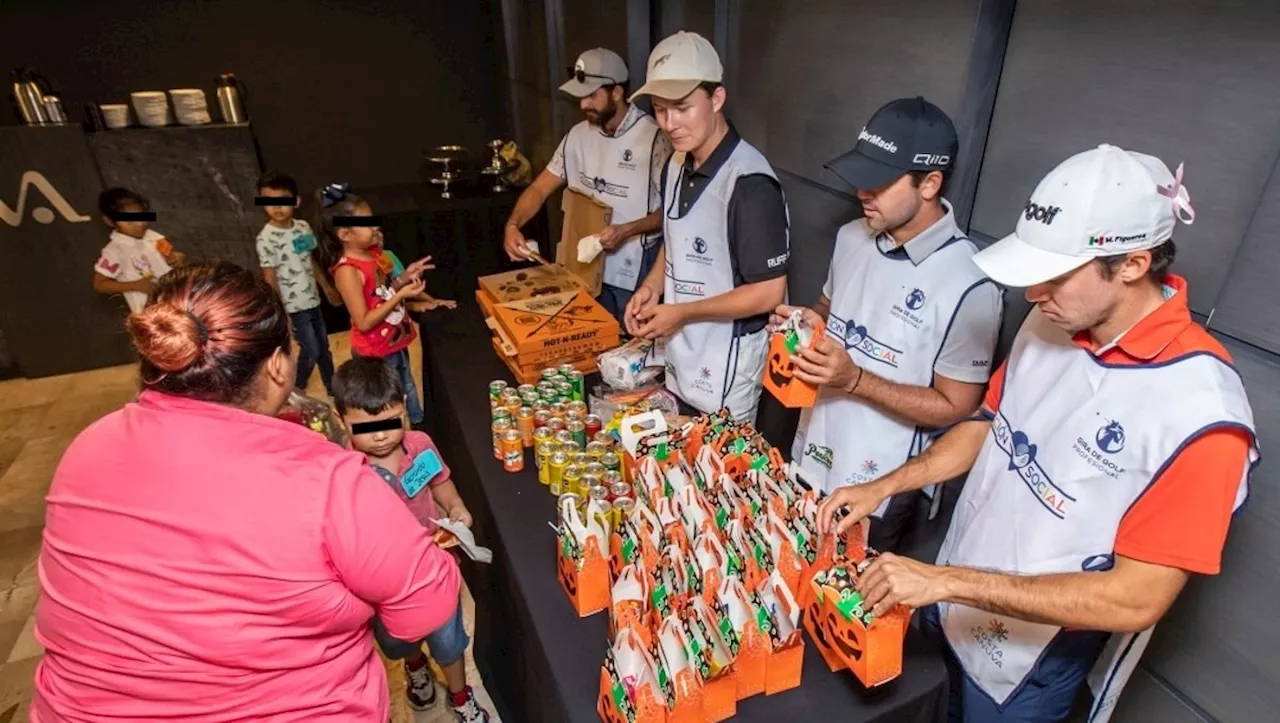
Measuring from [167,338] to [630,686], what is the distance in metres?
0.90

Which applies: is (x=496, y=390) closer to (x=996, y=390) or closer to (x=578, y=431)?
(x=578, y=431)

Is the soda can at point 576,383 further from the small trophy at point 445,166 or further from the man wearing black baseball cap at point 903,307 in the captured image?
the small trophy at point 445,166

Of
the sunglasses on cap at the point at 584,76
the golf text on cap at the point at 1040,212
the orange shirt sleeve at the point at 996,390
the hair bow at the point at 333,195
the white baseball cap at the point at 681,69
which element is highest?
the white baseball cap at the point at 681,69

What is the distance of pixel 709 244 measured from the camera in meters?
2.17

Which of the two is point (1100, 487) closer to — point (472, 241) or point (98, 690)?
point (98, 690)

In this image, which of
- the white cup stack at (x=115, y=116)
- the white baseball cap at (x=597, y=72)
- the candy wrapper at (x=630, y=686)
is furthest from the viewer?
the white cup stack at (x=115, y=116)

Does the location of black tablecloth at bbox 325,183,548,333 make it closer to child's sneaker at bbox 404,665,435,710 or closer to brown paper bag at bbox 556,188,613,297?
brown paper bag at bbox 556,188,613,297

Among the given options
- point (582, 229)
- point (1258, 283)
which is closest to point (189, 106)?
point (582, 229)

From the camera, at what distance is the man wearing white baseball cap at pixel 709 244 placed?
80.0 inches

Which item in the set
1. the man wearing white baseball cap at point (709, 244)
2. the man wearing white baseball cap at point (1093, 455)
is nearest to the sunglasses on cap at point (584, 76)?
the man wearing white baseball cap at point (709, 244)

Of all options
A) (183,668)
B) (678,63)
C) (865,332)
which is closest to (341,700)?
(183,668)

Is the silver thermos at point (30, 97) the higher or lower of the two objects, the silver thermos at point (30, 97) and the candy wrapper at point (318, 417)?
the higher

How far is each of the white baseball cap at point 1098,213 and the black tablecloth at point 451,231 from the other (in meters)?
3.83

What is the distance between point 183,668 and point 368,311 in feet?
6.46
